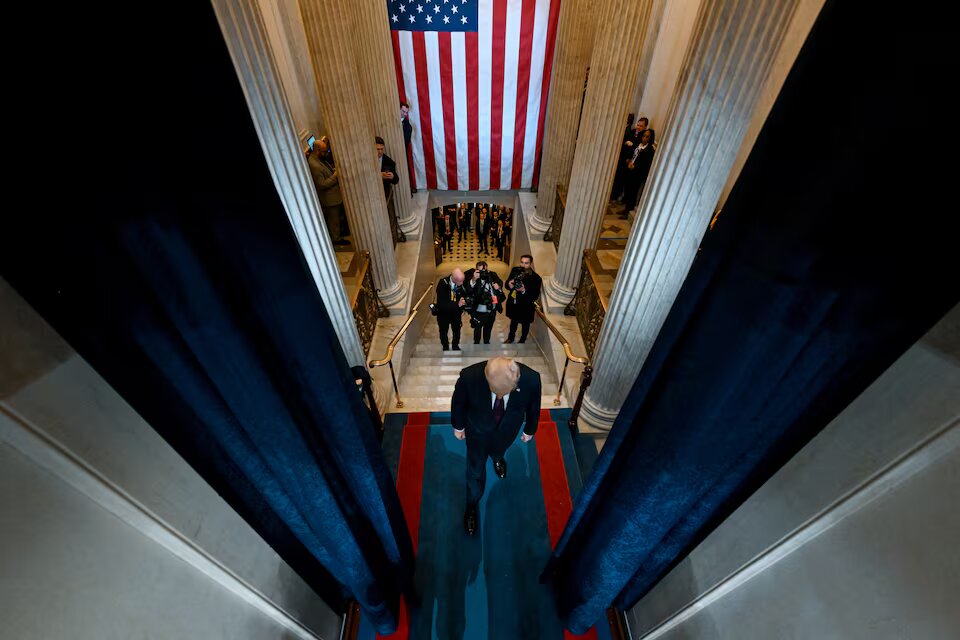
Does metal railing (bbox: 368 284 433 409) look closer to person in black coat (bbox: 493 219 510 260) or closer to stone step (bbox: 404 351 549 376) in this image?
stone step (bbox: 404 351 549 376)

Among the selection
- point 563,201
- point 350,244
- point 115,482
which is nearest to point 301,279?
point 115,482

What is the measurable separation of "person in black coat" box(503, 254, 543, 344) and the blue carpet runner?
72.3 inches

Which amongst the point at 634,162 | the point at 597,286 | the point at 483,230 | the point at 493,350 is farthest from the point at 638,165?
the point at 483,230

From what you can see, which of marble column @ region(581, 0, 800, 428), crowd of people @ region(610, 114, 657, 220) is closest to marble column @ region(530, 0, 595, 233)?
crowd of people @ region(610, 114, 657, 220)

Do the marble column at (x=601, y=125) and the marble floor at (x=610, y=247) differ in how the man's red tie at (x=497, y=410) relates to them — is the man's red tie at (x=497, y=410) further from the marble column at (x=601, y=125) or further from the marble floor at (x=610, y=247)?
the marble column at (x=601, y=125)

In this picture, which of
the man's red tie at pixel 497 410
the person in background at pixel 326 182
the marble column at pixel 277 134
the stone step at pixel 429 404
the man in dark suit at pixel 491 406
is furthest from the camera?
the person in background at pixel 326 182

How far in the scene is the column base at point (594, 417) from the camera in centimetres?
433

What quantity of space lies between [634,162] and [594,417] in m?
4.91

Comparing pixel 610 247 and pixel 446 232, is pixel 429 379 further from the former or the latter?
pixel 446 232

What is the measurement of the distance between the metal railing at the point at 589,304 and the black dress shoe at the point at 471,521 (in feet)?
8.03

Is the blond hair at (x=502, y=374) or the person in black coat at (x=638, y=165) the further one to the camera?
the person in black coat at (x=638, y=165)

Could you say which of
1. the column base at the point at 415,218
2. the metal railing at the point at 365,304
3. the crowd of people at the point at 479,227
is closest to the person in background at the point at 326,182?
the metal railing at the point at 365,304

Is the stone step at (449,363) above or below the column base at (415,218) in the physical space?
below

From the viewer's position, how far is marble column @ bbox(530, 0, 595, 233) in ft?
19.2
